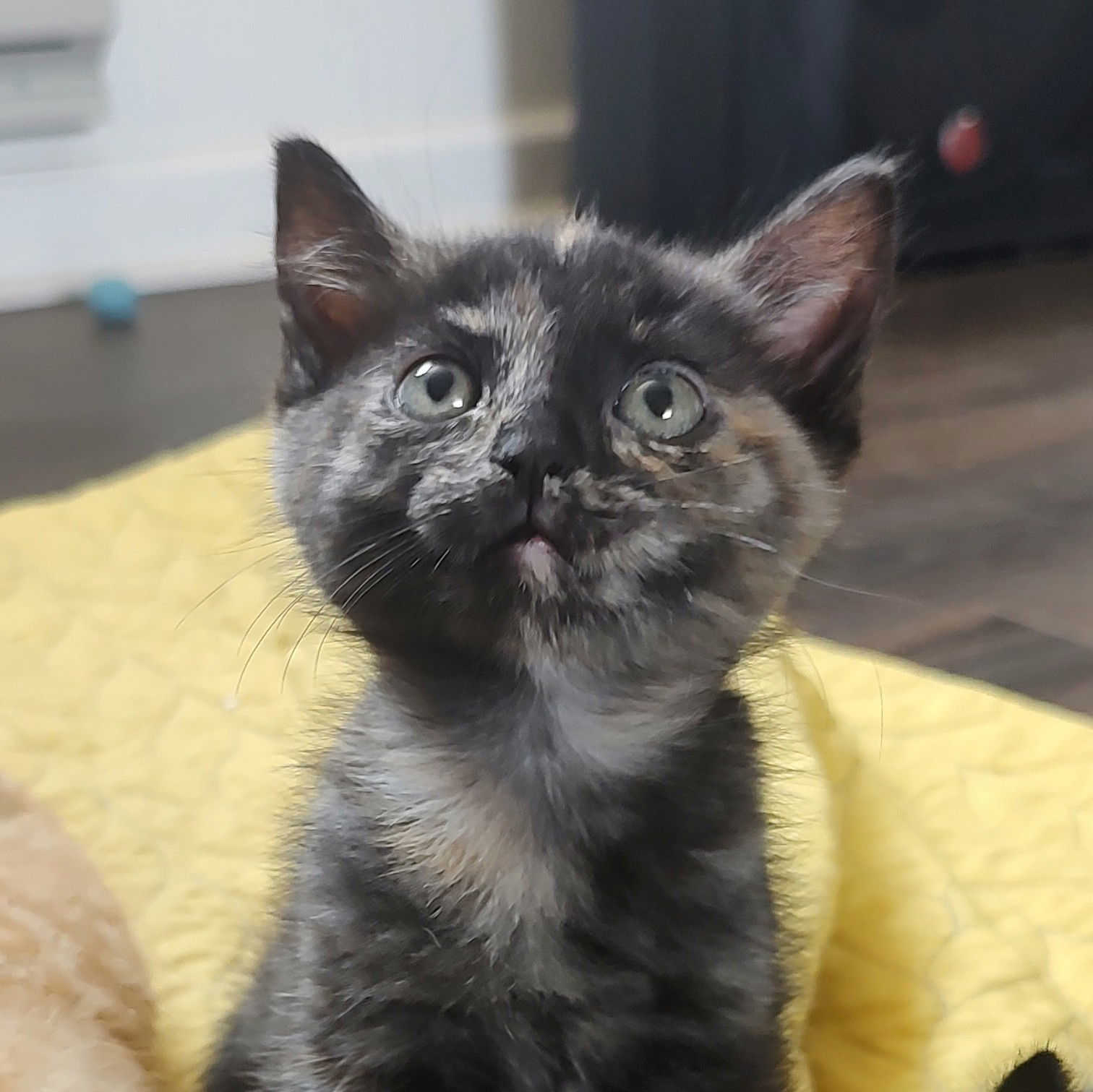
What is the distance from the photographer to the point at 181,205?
8.14ft

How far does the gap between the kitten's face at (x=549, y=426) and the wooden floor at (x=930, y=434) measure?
596mm

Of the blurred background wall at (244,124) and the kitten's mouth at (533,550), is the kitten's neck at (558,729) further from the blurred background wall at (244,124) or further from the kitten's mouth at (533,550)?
the blurred background wall at (244,124)

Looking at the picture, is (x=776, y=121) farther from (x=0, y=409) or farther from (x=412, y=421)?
(x=412, y=421)

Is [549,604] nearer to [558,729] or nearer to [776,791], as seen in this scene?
[558,729]

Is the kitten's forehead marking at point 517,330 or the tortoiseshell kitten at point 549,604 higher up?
the kitten's forehead marking at point 517,330

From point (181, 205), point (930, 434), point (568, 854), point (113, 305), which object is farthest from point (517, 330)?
point (181, 205)

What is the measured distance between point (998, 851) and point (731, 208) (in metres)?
1.52

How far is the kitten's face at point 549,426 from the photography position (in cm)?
65

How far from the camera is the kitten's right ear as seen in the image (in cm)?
79

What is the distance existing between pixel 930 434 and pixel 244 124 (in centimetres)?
135

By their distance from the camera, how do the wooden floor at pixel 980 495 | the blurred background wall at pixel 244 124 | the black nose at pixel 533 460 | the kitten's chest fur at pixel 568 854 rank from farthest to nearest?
the blurred background wall at pixel 244 124
the wooden floor at pixel 980 495
the kitten's chest fur at pixel 568 854
the black nose at pixel 533 460

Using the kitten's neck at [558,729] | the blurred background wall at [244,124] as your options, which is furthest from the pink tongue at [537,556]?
the blurred background wall at [244,124]

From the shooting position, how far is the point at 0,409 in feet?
6.81

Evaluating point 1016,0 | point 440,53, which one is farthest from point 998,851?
point 440,53
